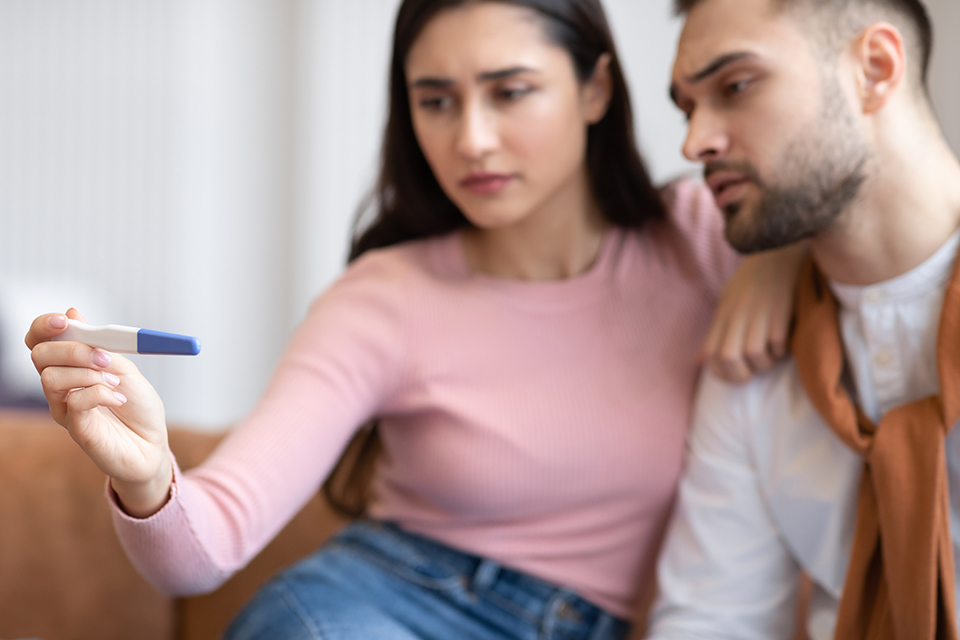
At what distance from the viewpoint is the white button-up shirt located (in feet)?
3.45

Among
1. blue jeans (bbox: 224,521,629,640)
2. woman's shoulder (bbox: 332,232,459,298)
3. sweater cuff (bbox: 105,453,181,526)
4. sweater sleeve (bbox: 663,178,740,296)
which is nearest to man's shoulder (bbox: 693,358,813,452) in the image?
sweater sleeve (bbox: 663,178,740,296)

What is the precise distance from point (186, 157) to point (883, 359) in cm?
322

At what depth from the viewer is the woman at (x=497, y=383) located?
118 centimetres

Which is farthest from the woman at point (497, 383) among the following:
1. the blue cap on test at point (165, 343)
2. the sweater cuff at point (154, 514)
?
the blue cap on test at point (165, 343)

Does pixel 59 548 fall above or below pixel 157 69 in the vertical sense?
below

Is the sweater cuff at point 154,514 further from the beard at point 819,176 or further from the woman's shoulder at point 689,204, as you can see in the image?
the woman's shoulder at point 689,204

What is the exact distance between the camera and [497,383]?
4.10ft

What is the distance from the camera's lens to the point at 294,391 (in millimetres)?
1129

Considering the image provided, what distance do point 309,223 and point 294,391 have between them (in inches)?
102

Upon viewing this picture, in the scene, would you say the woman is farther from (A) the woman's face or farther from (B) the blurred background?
(B) the blurred background

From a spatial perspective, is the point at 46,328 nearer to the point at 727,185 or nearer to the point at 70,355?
the point at 70,355

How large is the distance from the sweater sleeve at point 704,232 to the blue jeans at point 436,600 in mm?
538

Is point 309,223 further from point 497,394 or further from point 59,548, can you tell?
point 497,394

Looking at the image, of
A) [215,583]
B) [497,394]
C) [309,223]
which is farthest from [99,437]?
[309,223]
